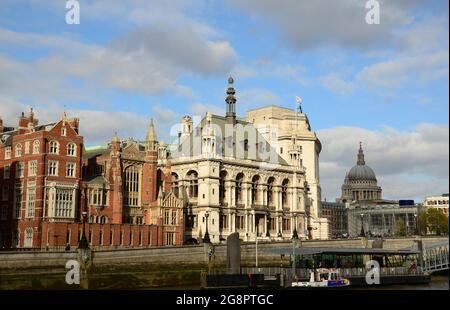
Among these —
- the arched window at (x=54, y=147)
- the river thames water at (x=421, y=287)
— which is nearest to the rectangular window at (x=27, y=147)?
the arched window at (x=54, y=147)

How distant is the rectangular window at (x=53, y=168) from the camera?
99.3 metres

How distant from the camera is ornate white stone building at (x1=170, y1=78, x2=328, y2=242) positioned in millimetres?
129875

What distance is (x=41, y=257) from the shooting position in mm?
77312

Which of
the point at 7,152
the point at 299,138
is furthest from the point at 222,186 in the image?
the point at 299,138

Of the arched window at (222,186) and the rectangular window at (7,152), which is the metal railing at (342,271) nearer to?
the rectangular window at (7,152)

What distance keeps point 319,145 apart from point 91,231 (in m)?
107

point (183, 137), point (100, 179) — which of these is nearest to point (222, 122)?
point (183, 137)

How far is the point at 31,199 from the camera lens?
99750 millimetres

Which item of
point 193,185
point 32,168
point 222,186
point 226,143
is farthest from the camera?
point 226,143

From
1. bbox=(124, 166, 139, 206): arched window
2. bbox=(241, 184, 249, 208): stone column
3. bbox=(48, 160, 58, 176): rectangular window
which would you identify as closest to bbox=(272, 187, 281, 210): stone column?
bbox=(241, 184, 249, 208): stone column

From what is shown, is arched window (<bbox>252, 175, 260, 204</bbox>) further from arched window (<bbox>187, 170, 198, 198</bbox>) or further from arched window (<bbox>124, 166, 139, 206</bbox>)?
arched window (<bbox>124, 166, 139, 206</bbox>)

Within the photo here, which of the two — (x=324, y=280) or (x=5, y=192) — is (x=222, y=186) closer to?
(x=5, y=192)

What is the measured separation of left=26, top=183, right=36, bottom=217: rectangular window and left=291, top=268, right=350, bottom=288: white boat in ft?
141

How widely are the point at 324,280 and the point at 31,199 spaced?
46.7m
